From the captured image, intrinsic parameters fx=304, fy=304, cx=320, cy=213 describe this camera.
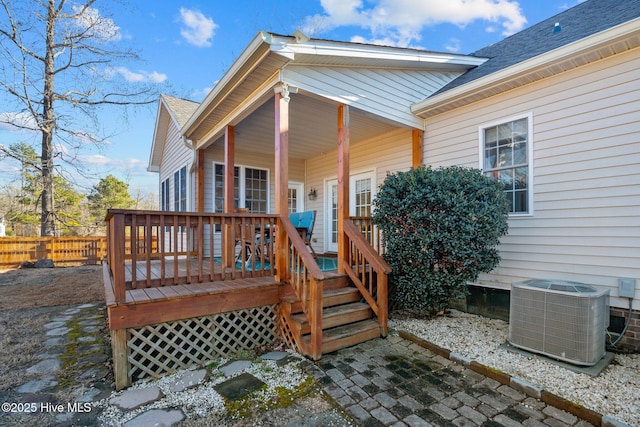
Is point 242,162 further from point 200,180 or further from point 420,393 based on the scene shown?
point 420,393

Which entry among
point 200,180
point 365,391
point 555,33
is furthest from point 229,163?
point 555,33

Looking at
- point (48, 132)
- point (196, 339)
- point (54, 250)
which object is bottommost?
point (196, 339)

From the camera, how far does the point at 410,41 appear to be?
10.7m

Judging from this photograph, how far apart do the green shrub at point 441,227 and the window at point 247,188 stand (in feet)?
13.5

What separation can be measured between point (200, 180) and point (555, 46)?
636cm

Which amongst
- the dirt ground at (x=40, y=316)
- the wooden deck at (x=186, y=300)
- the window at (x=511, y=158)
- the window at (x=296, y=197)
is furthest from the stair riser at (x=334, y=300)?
the window at (x=296, y=197)

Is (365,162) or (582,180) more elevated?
(365,162)

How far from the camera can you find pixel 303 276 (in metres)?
3.31

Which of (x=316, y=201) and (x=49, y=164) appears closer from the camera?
(x=316, y=201)

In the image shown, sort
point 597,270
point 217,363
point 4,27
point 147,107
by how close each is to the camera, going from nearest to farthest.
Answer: point 217,363, point 597,270, point 4,27, point 147,107

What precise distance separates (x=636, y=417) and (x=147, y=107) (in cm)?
1475

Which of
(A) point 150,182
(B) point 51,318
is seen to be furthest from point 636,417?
(A) point 150,182

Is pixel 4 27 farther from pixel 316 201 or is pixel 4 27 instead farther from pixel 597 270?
pixel 597 270

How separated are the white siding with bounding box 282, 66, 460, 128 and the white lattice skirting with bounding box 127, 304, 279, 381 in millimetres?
2831
